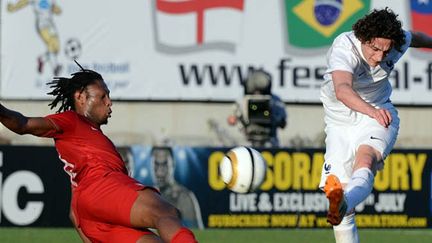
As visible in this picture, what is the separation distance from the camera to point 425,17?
84.6 ft

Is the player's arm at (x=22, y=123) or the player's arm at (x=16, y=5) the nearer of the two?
the player's arm at (x=22, y=123)

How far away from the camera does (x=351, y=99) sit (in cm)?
862

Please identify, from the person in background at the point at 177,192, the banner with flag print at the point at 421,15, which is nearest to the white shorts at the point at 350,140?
the person in background at the point at 177,192

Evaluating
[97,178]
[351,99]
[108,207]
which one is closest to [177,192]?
[351,99]

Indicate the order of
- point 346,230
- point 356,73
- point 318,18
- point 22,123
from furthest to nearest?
1. point 318,18
2. point 346,230
3. point 356,73
4. point 22,123

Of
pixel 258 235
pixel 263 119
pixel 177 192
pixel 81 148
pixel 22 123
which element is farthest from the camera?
pixel 263 119

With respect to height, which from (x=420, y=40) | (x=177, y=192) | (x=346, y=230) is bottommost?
(x=177, y=192)

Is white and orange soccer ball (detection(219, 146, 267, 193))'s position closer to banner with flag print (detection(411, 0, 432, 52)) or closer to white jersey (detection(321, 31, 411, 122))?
white jersey (detection(321, 31, 411, 122))

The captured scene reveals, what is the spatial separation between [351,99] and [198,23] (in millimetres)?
17258

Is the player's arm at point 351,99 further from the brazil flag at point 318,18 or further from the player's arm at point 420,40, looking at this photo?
the brazil flag at point 318,18

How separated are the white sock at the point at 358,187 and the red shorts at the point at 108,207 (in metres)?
1.51

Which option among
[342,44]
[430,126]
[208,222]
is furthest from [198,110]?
[342,44]

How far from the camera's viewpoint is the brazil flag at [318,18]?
2559 centimetres

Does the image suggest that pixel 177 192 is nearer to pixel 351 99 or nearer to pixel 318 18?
pixel 351 99
